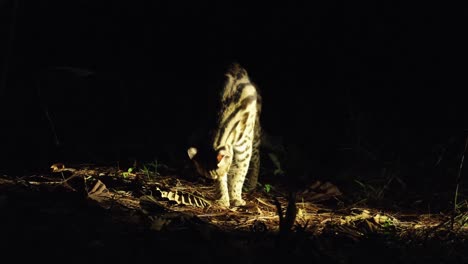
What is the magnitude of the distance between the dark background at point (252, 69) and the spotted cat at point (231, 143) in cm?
117

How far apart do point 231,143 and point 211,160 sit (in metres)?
0.29

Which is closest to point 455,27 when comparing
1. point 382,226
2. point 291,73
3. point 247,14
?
point 291,73

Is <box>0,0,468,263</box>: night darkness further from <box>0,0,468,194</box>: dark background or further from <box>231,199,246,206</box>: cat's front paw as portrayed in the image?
<box>231,199,246,206</box>: cat's front paw

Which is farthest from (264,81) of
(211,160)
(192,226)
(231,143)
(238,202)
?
(192,226)

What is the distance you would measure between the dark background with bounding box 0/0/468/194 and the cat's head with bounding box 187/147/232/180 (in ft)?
4.53

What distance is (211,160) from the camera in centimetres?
363

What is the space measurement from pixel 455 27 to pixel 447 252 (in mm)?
3393

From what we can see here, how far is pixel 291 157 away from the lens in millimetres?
4809

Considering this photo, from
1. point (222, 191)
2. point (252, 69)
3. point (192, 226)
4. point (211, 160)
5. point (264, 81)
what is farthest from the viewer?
point (264, 81)

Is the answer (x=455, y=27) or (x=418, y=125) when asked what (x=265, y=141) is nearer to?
(x=418, y=125)

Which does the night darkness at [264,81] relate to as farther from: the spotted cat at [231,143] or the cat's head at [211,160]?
the cat's head at [211,160]

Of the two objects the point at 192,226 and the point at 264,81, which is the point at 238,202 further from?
the point at 264,81

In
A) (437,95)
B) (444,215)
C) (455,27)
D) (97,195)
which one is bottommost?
(444,215)

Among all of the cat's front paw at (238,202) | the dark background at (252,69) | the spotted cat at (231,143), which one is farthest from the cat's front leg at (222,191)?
the dark background at (252,69)
